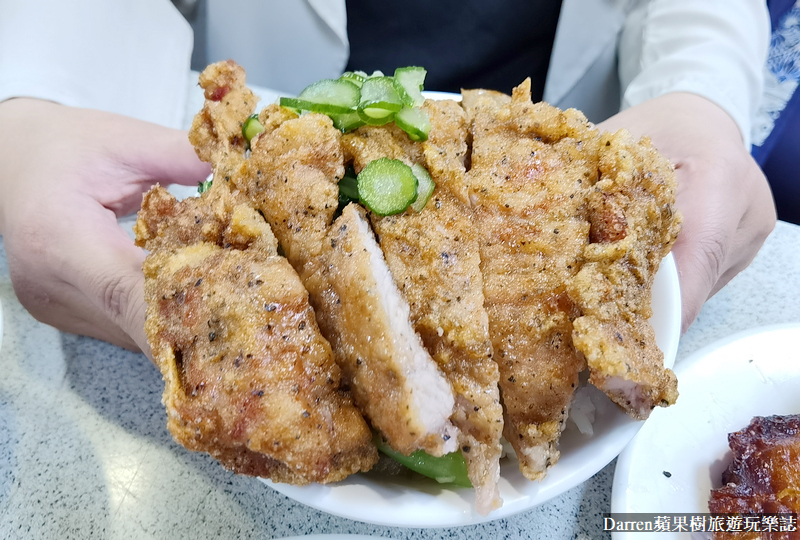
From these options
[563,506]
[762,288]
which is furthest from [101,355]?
[762,288]

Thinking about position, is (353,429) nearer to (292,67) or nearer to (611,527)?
(611,527)

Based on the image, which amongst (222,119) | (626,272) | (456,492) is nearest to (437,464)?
(456,492)

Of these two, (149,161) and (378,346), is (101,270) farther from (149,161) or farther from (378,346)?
(378,346)

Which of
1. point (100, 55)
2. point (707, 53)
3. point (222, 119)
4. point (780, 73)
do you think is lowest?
point (780, 73)

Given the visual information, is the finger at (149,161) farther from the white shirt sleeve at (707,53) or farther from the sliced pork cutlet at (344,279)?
the white shirt sleeve at (707,53)

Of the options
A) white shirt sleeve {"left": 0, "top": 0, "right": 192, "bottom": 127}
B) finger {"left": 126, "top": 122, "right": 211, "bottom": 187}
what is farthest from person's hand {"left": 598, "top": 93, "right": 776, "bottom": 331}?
white shirt sleeve {"left": 0, "top": 0, "right": 192, "bottom": 127}

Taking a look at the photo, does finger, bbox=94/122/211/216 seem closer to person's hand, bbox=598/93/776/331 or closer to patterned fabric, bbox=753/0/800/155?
person's hand, bbox=598/93/776/331
